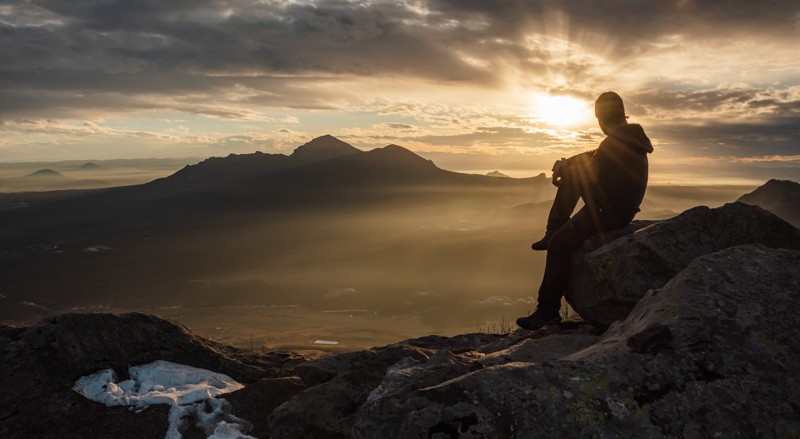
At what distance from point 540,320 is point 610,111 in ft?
11.6

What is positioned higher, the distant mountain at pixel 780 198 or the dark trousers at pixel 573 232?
the distant mountain at pixel 780 198

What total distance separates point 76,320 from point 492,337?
268 inches

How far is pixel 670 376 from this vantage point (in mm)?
3982

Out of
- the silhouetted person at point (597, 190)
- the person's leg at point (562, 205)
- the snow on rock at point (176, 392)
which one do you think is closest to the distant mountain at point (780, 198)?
the person's leg at point (562, 205)

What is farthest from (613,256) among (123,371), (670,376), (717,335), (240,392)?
(123,371)

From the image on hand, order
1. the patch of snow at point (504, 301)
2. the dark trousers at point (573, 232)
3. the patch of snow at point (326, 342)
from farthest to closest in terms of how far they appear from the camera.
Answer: the patch of snow at point (504, 301)
the patch of snow at point (326, 342)
the dark trousers at point (573, 232)

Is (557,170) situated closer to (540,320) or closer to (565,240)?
(565,240)

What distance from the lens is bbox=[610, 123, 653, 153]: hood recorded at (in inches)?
305

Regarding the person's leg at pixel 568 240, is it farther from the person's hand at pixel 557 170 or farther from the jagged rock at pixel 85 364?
the jagged rock at pixel 85 364

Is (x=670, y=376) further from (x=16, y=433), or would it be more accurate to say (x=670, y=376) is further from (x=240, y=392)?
(x=16, y=433)

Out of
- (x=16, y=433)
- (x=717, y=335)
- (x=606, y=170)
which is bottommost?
(x=16, y=433)

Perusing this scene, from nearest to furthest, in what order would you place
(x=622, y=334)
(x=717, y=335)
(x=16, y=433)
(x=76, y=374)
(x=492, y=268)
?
(x=717, y=335) < (x=622, y=334) < (x=16, y=433) < (x=76, y=374) < (x=492, y=268)

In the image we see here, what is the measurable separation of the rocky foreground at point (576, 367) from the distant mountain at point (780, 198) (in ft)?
502

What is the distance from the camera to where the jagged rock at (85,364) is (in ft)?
19.1
